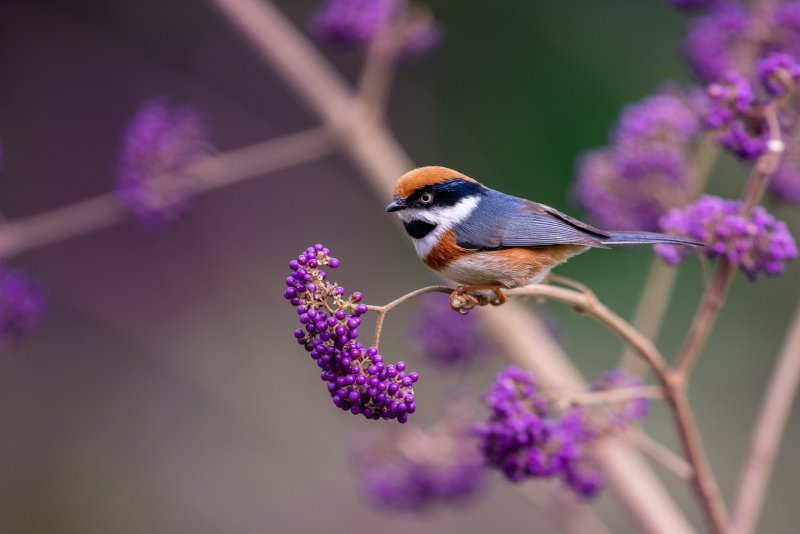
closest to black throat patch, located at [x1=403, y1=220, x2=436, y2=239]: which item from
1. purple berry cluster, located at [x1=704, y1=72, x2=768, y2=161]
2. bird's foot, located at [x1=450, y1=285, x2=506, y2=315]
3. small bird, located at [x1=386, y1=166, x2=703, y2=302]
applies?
small bird, located at [x1=386, y1=166, x2=703, y2=302]

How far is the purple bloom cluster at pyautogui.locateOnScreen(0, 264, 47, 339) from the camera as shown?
93.5 inches

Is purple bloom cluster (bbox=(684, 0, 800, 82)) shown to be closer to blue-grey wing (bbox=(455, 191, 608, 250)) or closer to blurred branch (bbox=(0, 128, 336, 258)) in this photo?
blue-grey wing (bbox=(455, 191, 608, 250))

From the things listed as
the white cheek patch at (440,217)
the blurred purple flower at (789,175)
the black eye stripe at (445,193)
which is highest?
the black eye stripe at (445,193)

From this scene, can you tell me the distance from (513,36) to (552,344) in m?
3.58

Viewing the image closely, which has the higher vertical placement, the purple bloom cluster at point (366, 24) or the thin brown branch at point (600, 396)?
the purple bloom cluster at point (366, 24)

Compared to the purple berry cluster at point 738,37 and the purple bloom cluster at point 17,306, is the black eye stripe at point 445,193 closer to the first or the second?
the purple berry cluster at point 738,37

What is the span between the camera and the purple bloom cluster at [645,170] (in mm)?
2389

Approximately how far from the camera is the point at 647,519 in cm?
225

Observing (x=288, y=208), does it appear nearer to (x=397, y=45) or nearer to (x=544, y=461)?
(x=397, y=45)

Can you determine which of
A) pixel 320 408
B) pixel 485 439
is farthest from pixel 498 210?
pixel 320 408

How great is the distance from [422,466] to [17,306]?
117cm

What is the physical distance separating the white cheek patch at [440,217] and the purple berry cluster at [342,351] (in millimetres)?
474

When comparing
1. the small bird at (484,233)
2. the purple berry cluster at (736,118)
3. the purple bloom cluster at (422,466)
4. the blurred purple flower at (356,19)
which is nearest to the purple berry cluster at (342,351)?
the small bird at (484,233)

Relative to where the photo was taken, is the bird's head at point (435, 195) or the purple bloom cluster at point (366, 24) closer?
the bird's head at point (435, 195)
